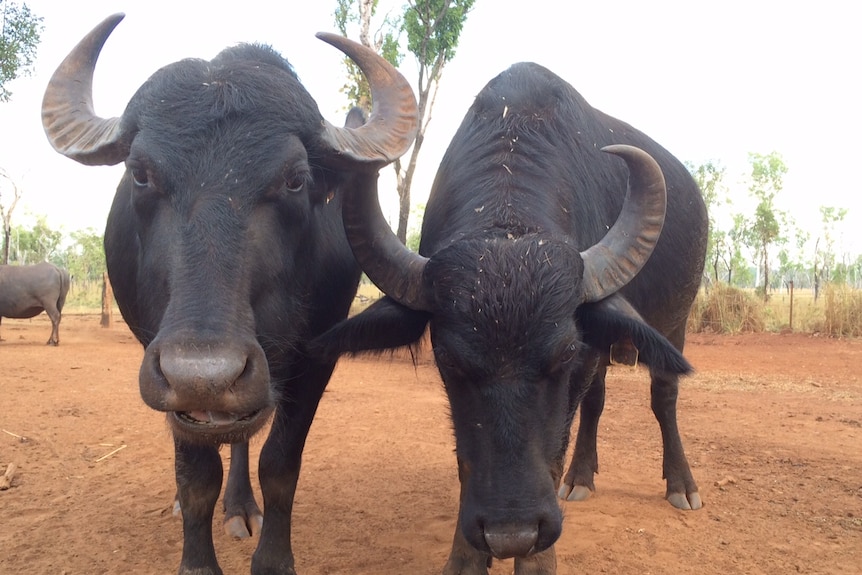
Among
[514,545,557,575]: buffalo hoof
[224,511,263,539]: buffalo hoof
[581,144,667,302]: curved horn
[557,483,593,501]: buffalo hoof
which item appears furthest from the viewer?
[557,483,593,501]: buffalo hoof

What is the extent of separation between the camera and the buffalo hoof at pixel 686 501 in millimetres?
4504

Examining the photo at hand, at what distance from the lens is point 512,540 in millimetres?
2367

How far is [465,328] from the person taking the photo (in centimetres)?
249

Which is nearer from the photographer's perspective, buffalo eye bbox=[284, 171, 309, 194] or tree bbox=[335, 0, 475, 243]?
buffalo eye bbox=[284, 171, 309, 194]

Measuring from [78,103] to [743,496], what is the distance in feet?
16.2

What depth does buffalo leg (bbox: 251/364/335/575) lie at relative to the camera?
328 cm

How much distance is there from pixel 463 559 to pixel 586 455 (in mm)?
1852

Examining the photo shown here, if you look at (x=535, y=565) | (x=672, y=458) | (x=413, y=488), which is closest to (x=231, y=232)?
(x=535, y=565)

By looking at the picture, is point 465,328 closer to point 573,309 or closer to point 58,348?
point 573,309

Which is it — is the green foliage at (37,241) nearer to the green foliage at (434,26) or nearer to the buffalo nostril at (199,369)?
the green foliage at (434,26)

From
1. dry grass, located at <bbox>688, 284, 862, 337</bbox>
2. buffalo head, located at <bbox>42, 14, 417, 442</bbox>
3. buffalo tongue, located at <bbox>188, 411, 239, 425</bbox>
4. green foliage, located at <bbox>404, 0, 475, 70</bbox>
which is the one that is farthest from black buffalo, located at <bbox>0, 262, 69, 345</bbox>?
dry grass, located at <bbox>688, 284, 862, 337</bbox>

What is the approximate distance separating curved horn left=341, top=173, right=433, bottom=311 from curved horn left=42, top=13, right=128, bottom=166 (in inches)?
39.8

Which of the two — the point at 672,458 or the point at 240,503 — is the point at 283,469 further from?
the point at 672,458

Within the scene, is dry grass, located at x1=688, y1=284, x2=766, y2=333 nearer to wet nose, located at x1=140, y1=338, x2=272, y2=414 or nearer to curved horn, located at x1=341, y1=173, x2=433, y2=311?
curved horn, located at x1=341, y1=173, x2=433, y2=311
